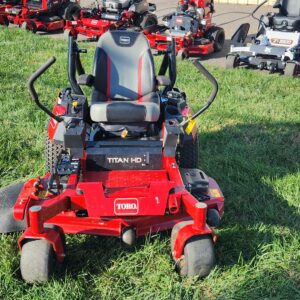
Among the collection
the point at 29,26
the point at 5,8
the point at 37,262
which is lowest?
the point at 29,26

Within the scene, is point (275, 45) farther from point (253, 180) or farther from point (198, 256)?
point (198, 256)

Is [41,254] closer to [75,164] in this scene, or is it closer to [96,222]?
[96,222]

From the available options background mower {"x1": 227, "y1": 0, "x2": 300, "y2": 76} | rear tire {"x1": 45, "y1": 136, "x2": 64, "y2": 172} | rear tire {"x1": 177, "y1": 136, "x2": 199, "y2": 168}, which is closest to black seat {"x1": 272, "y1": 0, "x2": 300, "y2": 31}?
background mower {"x1": 227, "y1": 0, "x2": 300, "y2": 76}

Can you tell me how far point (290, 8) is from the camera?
8648 millimetres

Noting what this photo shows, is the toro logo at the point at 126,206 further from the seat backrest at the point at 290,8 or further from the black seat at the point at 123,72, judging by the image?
the seat backrest at the point at 290,8

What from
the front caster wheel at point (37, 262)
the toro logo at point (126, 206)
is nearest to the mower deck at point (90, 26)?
the toro logo at point (126, 206)

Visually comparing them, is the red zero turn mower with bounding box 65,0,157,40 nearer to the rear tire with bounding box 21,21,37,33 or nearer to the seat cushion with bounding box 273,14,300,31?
the rear tire with bounding box 21,21,37,33

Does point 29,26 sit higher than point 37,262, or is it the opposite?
point 37,262

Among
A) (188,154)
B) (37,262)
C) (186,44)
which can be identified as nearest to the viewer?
(37,262)

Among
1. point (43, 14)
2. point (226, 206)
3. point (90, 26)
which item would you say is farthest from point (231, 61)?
point (43, 14)

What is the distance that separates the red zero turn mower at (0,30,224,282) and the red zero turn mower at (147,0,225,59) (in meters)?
4.85

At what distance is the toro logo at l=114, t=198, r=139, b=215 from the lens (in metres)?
2.76

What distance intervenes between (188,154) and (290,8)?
5936mm

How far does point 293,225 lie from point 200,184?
0.76 metres
